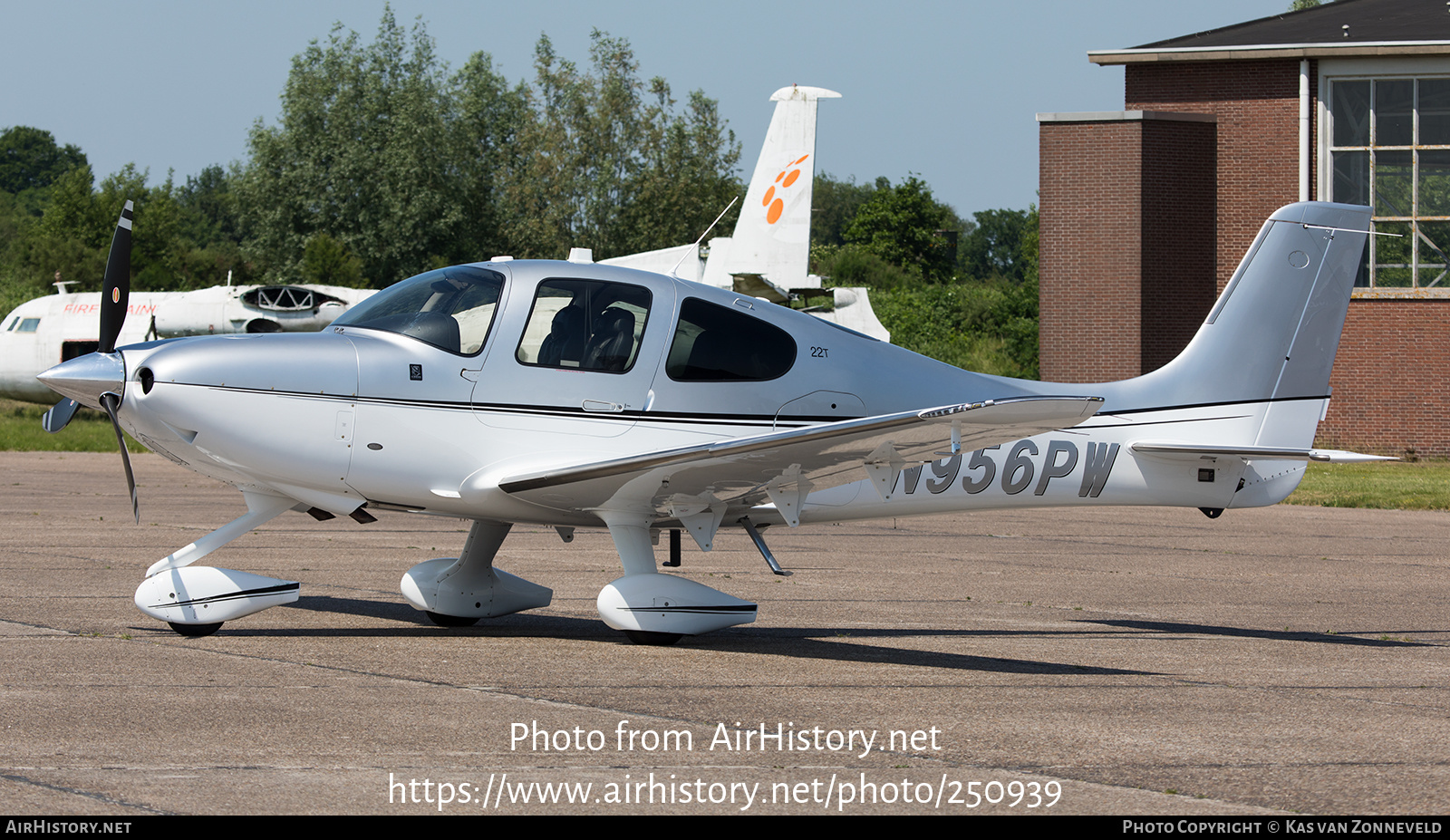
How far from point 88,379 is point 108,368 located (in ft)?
0.46

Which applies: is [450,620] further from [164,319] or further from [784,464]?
[164,319]

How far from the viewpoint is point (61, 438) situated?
30.2 meters

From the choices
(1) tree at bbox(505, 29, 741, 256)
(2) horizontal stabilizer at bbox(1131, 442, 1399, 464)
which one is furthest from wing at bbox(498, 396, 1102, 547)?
(1) tree at bbox(505, 29, 741, 256)

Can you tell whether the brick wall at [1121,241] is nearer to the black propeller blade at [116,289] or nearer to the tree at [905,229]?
the black propeller blade at [116,289]

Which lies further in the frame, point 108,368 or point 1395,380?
point 1395,380

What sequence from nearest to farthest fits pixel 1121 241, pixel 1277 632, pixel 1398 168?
pixel 1277 632
pixel 1398 168
pixel 1121 241

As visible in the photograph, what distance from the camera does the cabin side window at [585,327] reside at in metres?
8.15

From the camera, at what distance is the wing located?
6754mm

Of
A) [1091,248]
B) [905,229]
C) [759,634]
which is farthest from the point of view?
[905,229]

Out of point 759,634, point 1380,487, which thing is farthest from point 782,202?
point 759,634

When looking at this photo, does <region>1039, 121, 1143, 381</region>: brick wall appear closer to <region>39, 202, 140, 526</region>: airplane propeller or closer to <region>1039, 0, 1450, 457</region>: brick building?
<region>1039, 0, 1450, 457</region>: brick building

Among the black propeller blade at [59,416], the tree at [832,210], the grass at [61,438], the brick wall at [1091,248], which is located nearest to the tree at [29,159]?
the tree at [832,210]

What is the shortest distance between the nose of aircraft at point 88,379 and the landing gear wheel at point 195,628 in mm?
1401
